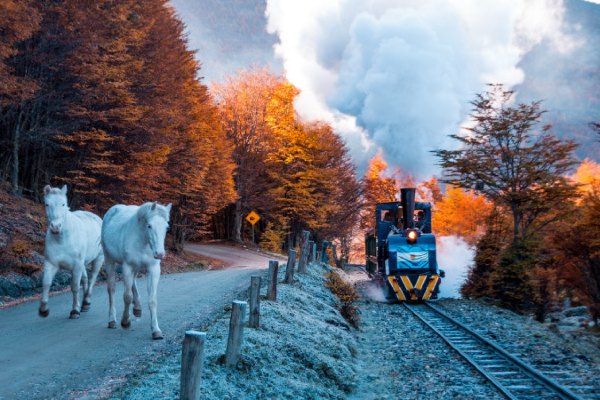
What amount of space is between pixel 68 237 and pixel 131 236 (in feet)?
5.75

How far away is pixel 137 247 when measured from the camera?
8.34m

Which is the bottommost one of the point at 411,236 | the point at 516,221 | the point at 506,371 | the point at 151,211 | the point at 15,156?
the point at 506,371

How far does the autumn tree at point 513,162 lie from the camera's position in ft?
71.4

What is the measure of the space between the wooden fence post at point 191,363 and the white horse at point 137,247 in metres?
2.73

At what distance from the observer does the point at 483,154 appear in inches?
922

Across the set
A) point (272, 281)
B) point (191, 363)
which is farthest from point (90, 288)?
point (191, 363)

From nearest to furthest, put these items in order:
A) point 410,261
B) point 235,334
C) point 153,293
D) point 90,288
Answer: point 235,334 → point 153,293 → point 90,288 → point 410,261

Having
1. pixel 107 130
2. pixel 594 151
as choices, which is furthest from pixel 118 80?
pixel 594 151

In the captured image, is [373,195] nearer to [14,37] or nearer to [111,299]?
[14,37]

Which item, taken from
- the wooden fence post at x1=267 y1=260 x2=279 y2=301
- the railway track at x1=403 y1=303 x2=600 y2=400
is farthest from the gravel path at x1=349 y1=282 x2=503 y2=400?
the wooden fence post at x1=267 y1=260 x2=279 y2=301

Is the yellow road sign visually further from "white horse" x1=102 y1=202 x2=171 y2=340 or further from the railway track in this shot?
"white horse" x1=102 y1=202 x2=171 y2=340

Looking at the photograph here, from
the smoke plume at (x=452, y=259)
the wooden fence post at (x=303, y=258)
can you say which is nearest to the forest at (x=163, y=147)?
the smoke plume at (x=452, y=259)

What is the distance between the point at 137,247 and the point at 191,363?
12.5 ft

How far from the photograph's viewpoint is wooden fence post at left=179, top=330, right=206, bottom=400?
4.92m
